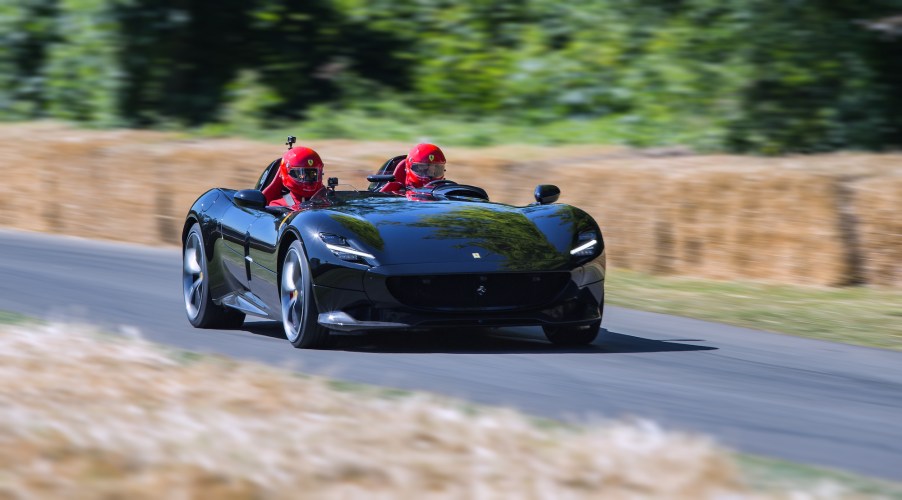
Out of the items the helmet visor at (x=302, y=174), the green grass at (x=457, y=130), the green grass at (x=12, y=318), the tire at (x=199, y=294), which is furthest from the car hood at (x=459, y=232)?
the green grass at (x=457, y=130)

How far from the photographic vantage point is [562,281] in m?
8.52

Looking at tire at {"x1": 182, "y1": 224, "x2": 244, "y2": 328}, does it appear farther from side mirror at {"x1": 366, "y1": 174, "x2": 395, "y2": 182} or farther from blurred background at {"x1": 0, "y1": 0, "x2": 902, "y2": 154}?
blurred background at {"x1": 0, "y1": 0, "x2": 902, "y2": 154}

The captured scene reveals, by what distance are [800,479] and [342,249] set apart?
3.74 meters

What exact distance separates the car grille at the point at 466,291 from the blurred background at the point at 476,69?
836 cm

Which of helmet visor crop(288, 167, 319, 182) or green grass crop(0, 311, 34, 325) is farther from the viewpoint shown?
helmet visor crop(288, 167, 319, 182)

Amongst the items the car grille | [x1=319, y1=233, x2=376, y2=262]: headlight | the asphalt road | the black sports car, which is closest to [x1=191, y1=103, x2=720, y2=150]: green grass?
the asphalt road

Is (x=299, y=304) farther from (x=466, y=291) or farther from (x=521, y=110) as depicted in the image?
(x=521, y=110)

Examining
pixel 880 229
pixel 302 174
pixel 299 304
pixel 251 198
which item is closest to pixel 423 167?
pixel 302 174

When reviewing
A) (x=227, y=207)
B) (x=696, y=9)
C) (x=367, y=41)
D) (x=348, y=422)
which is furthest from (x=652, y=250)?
(x=367, y=41)

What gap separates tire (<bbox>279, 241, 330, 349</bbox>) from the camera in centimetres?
833

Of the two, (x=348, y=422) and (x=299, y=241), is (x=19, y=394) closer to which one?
(x=348, y=422)

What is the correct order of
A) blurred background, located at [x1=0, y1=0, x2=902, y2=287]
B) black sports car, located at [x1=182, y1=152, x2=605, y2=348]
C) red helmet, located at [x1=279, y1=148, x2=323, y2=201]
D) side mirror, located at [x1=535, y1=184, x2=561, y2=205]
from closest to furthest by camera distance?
black sports car, located at [x1=182, y1=152, x2=605, y2=348] < side mirror, located at [x1=535, y1=184, x2=561, y2=205] < red helmet, located at [x1=279, y1=148, x2=323, y2=201] < blurred background, located at [x1=0, y1=0, x2=902, y2=287]

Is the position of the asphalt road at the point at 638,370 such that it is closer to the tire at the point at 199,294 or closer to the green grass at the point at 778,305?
the tire at the point at 199,294

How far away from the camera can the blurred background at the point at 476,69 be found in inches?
640
